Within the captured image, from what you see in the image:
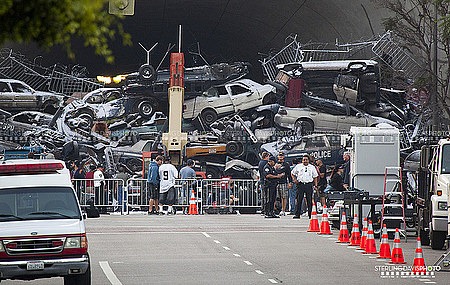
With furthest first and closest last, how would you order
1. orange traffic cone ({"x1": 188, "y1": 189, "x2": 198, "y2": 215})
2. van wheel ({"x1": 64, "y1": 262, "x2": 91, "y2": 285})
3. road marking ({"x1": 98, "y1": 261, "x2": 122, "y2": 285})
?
orange traffic cone ({"x1": 188, "y1": 189, "x2": 198, "y2": 215}) < road marking ({"x1": 98, "y1": 261, "x2": 122, "y2": 285}) < van wheel ({"x1": 64, "y1": 262, "x2": 91, "y2": 285})

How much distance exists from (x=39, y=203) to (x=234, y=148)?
1172 inches

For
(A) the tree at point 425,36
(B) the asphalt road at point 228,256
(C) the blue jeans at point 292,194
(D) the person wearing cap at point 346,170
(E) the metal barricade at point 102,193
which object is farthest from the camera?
(A) the tree at point 425,36

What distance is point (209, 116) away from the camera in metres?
44.8

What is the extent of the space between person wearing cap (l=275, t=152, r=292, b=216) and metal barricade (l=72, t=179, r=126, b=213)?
5322 mm

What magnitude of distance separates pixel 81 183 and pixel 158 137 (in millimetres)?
9627

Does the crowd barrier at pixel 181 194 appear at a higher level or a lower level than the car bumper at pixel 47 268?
higher

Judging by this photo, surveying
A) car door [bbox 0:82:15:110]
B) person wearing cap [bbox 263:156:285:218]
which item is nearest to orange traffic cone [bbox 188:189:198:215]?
person wearing cap [bbox 263:156:285:218]

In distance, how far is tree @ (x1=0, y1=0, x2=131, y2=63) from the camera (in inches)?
240

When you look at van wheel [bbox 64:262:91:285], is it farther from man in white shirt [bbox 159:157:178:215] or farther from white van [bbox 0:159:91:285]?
man in white shirt [bbox 159:157:178:215]

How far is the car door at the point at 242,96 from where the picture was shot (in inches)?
1761

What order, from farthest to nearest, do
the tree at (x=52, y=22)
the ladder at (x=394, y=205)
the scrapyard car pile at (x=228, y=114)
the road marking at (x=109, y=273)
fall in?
1. the scrapyard car pile at (x=228, y=114)
2. the ladder at (x=394, y=205)
3. the road marking at (x=109, y=273)
4. the tree at (x=52, y=22)

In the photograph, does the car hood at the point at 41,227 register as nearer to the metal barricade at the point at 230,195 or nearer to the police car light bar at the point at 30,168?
the police car light bar at the point at 30,168

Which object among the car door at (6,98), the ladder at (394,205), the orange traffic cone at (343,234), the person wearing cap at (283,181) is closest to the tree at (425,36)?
the person wearing cap at (283,181)

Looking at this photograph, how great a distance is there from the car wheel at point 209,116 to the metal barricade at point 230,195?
28.2ft
